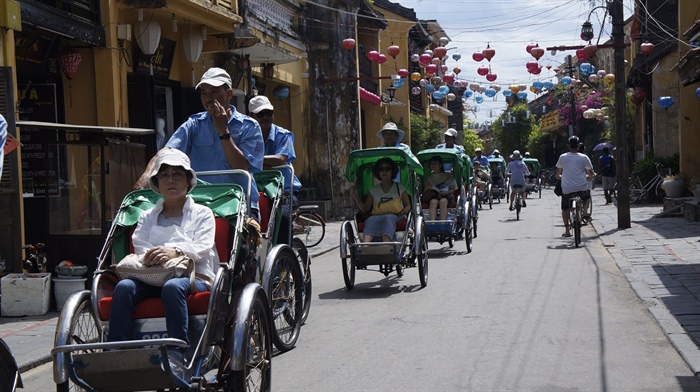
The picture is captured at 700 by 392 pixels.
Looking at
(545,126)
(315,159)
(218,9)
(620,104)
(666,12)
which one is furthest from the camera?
(545,126)

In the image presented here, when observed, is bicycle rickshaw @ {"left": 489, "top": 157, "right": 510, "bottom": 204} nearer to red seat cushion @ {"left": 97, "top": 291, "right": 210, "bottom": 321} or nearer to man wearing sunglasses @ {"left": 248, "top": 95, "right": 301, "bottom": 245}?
man wearing sunglasses @ {"left": 248, "top": 95, "right": 301, "bottom": 245}

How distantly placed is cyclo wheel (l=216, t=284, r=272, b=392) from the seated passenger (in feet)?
16.9

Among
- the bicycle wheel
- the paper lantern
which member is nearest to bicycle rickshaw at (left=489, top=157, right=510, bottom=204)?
the bicycle wheel

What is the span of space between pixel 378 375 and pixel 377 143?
2982cm

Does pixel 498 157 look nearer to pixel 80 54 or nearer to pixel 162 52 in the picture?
pixel 162 52

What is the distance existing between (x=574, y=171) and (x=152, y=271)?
12.1m

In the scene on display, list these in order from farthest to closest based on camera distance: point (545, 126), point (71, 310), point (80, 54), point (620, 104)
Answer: point (545, 126) → point (620, 104) → point (80, 54) → point (71, 310)

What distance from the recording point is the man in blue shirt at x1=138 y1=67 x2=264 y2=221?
A: 6.91 meters

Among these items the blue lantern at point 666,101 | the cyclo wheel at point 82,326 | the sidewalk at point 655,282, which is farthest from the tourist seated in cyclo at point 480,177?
the cyclo wheel at point 82,326

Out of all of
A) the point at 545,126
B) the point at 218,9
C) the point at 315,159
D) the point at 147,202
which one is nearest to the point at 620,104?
the point at 218,9

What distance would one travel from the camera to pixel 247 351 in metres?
5.17

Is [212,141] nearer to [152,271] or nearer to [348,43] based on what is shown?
[152,271]

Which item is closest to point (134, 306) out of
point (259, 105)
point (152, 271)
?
point (152, 271)

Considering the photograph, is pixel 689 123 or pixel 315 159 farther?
pixel 315 159
